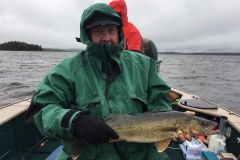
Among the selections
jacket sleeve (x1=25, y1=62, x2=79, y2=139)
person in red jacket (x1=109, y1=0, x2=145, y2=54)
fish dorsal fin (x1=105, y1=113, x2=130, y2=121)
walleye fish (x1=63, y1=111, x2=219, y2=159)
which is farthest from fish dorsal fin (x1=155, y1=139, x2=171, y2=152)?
person in red jacket (x1=109, y1=0, x2=145, y2=54)

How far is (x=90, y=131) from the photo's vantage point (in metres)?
2.23

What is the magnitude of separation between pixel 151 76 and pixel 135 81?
11.8 inches

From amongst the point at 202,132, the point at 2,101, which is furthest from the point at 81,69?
the point at 2,101

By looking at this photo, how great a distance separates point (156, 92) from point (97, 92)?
2.74 feet

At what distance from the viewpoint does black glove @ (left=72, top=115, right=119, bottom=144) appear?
7.31ft

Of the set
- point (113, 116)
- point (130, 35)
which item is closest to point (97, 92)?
point (113, 116)

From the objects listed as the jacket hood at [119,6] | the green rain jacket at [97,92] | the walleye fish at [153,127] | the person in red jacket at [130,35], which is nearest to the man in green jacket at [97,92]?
the green rain jacket at [97,92]

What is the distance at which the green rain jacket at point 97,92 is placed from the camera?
239 centimetres

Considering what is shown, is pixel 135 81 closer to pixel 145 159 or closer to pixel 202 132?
pixel 145 159

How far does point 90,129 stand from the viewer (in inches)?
87.8

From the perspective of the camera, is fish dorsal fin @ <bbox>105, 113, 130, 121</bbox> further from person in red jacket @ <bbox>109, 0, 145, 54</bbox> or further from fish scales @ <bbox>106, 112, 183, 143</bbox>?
person in red jacket @ <bbox>109, 0, 145, 54</bbox>

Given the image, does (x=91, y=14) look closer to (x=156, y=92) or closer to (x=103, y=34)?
(x=103, y=34)

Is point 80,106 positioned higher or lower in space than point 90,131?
higher

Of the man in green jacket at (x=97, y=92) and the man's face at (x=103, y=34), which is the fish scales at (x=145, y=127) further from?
the man's face at (x=103, y=34)
